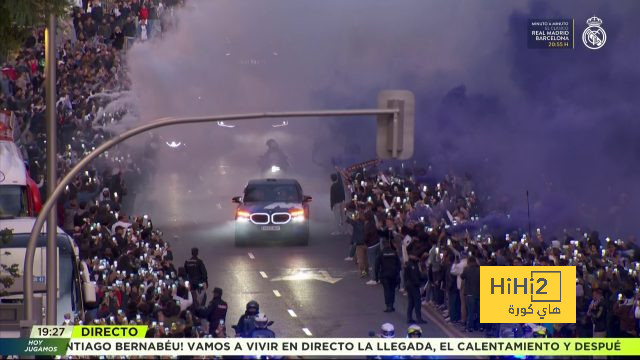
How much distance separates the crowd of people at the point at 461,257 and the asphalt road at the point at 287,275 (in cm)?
64

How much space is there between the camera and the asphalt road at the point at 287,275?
92.8 ft

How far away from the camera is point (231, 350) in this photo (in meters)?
20.5

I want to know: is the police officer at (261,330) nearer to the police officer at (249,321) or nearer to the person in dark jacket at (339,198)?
the police officer at (249,321)

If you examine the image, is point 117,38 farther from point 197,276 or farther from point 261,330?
point 261,330


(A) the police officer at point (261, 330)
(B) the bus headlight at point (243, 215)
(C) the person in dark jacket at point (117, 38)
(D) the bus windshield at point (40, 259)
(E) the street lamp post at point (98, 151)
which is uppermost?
(C) the person in dark jacket at point (117, 38)

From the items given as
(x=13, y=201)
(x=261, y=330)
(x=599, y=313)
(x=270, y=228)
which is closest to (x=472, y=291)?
(x=599, y=313)

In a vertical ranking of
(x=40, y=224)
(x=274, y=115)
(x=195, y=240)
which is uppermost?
(x=274, y=115)

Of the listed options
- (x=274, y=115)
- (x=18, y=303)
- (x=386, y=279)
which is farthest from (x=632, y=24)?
(x=274, y=115)

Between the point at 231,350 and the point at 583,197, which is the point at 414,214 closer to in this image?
the point at 583,197

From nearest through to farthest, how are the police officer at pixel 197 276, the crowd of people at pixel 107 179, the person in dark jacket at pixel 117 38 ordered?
the crowd of people at pixel 107 179 < the police officer at pixel 197 276 < the person in dark jacket at pixel 117 38

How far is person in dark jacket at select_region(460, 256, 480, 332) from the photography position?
26375mm

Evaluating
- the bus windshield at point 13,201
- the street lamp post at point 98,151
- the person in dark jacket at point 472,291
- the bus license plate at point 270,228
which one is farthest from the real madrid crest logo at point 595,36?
the street lamp post at point 98,151

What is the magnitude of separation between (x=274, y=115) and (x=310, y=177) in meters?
37.3
